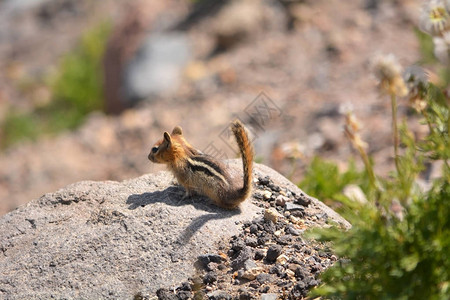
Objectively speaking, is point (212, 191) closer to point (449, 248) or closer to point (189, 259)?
point (189, 259)

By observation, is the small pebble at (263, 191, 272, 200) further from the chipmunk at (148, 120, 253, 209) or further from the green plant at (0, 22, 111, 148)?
the green plant at (0, 22, 111, 148)

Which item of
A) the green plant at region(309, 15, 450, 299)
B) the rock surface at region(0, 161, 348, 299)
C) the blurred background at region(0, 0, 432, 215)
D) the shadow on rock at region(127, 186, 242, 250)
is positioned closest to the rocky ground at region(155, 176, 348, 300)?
the rock surface at region(0, 161, 348, 299)

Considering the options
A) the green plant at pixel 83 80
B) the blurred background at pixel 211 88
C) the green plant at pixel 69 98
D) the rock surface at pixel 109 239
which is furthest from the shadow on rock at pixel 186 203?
the green plant at pixel 83 80

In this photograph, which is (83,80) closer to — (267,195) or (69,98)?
(69,98)

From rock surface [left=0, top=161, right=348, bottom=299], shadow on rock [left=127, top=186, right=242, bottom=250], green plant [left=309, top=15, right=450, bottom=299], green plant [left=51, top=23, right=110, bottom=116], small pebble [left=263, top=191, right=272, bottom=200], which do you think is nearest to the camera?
green plant [left=309, top=15, right=450, bottom=299]

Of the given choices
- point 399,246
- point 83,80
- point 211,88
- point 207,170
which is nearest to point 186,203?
point 207,170

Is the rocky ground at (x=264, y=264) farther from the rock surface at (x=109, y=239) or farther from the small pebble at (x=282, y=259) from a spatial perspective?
the rock surface at (x=109, y=239)
